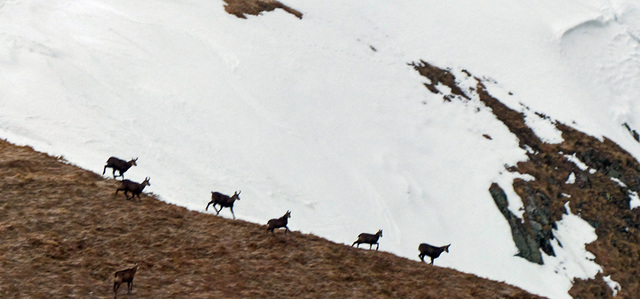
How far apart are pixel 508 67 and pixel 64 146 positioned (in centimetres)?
4233

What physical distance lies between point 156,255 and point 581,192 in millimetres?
33093

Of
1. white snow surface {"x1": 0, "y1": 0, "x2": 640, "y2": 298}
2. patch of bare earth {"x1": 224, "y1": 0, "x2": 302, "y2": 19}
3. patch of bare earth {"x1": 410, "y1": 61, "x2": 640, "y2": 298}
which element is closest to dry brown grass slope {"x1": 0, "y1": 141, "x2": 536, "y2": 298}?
white snow surface {"x1": 0, "y1": 0, "x2": 640, "y2": 298}

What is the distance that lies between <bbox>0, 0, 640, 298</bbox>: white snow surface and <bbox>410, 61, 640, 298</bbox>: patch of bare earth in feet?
3.19

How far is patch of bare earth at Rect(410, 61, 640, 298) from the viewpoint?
34594mm

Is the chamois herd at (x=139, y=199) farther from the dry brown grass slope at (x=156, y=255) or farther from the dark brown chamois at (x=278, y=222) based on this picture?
the dry brown grass slope at (x=156, y=255)

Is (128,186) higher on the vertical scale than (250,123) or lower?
lower

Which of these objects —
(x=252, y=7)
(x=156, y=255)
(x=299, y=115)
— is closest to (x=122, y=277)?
(x=156, y=255)

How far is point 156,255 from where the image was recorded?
15891 mm

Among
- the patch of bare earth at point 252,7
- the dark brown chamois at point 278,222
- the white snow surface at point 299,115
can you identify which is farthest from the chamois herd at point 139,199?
the patch of bare earth at point 252,7

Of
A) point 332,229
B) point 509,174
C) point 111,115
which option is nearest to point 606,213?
point 509,174

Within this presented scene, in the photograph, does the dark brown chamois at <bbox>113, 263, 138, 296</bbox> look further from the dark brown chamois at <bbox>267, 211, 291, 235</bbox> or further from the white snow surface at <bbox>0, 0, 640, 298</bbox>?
the white snow surface at <bbox>0, 0, 640, 298</bbox>

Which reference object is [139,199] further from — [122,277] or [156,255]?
[122,277]

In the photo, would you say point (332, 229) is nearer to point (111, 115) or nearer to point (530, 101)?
point (111, 115)

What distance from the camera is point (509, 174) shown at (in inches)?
1538
